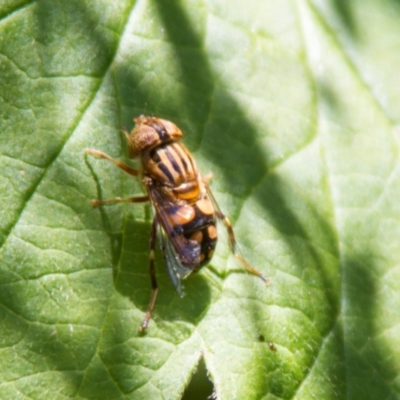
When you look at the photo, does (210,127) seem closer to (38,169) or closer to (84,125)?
(84,125)

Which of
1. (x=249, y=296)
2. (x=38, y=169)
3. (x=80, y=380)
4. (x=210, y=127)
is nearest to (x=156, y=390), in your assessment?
(x=80, y=380)

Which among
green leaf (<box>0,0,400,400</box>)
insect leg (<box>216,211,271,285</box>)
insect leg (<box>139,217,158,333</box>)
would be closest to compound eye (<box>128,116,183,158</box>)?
green leaf (<box>0,0,400,400</box>)

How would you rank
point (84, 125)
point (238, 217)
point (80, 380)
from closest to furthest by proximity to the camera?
1. point (80, 380)
2. point (84, 125)
3. point (238, 217)

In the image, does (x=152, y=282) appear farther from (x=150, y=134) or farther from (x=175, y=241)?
(x=150, y=134)

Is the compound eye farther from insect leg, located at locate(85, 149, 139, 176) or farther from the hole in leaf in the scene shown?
the hole in leaf

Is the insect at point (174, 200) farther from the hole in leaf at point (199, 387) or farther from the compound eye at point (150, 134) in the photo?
the hole in leaf at point (199, 387)

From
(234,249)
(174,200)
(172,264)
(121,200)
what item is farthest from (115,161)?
(234,249)

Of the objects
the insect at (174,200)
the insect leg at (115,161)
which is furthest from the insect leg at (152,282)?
the insect leg at (115,161)
